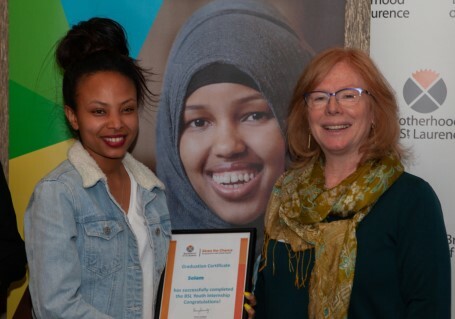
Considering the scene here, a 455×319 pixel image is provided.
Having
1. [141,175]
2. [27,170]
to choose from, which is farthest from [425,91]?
[27,170]

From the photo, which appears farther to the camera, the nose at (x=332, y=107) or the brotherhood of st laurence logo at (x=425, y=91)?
the brotherhood of st laurence logo at (x=425, y=91)

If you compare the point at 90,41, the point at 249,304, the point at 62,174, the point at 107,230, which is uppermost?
the point at 90,41

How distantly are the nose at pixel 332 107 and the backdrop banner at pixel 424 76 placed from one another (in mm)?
650

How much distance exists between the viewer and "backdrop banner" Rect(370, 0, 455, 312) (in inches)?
119

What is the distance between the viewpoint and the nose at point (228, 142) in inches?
124

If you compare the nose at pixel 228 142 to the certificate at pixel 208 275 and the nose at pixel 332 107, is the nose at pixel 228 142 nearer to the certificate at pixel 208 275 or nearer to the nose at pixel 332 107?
the certificate at pixel 208 275

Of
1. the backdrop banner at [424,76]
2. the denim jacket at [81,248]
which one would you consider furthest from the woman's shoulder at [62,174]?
the backdrop banner at [424,76]

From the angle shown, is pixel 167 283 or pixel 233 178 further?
pixel 233 178

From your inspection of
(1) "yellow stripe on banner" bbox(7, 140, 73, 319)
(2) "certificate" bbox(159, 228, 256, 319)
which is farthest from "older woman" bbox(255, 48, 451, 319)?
(1) "yellow stripe on banner" bbox(7, 140, 73, 319)

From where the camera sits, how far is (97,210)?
8.24 ft

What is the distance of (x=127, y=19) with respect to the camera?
3.22m

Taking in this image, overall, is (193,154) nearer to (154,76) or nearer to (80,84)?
(154,76)

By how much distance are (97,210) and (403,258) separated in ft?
3.56

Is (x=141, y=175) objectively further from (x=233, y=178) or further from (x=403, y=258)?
(x=403, y=258)
